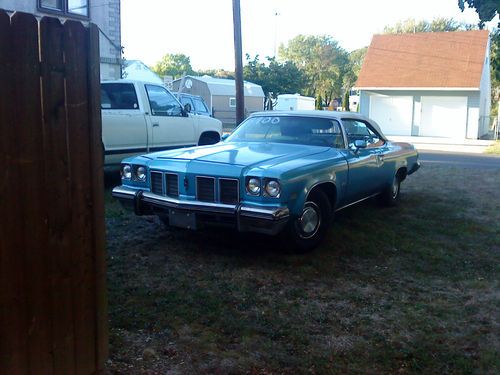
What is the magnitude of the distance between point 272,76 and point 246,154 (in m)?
40.9

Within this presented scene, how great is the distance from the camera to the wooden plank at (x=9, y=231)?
7.14 feet

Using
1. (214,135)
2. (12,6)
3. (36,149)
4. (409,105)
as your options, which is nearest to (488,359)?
(36,149)

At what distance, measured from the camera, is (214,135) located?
36.2 ft

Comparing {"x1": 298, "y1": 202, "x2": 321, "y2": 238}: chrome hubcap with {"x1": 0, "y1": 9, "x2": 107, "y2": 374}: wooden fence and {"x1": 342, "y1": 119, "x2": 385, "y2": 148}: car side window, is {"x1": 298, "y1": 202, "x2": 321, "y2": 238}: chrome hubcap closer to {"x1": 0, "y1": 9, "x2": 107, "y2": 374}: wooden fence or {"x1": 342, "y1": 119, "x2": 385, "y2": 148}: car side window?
{"x1": 342, "y1": 119, "x2": 385, "y2": 148}: car side window

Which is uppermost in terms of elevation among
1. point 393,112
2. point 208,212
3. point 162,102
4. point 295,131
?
point 162,102

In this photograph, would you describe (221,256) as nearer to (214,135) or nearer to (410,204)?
(410,204)

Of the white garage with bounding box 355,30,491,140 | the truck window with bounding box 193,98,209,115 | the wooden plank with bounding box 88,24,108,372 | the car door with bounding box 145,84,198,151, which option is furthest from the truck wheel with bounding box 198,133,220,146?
the white garage with bounding box 355,30,491,140

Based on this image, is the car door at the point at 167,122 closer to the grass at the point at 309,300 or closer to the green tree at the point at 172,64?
the grass at the point at 309,300

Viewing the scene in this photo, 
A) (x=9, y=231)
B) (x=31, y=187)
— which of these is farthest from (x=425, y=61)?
(x=9, y=231)

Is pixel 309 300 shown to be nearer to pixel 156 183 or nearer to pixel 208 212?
pixel 208 212

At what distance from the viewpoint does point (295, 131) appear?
22.2 feet

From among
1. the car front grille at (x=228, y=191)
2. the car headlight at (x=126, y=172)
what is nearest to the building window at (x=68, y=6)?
the car headlight at (x=126, y=172)

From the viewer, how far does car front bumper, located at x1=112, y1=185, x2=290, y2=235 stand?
4984 mm

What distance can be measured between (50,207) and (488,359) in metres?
2.86
